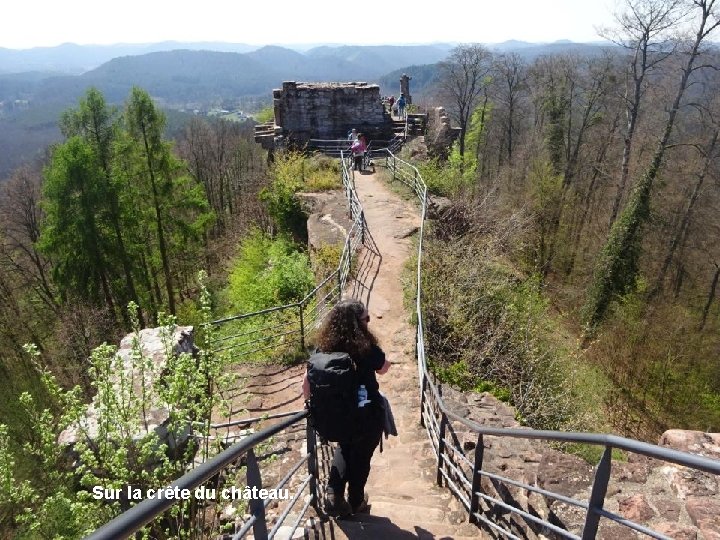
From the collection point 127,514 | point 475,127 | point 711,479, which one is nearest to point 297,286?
point 711,479

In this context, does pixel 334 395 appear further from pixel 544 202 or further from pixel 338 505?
pixel 544 202

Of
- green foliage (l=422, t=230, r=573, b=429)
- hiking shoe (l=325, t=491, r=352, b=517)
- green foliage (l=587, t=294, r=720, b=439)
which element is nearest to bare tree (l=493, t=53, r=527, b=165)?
green foliage (l=587, t=294, r=720, b=439)

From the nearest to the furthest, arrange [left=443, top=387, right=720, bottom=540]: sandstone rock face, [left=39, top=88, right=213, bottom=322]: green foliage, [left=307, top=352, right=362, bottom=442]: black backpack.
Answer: [left=443, top=387, right=720, bottom=540]: sandstone rock face < [left=307, top=352, right=362, bottom=442]: black backpack < [left=39, top=88, right=213, bottom=322]: green foliage

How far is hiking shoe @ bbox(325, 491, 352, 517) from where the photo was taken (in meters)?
4.21

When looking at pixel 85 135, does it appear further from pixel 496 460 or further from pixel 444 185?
pixel 496 460

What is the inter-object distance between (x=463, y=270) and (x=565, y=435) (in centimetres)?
751

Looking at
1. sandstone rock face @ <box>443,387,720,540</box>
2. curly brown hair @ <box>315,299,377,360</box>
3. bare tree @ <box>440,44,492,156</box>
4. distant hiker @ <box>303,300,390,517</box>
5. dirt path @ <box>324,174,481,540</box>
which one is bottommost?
dirt path @ <box>324,174,481,540</box>

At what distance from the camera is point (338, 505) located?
4215 mm

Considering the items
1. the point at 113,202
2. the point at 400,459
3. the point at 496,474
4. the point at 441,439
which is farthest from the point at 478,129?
the point at 496,474

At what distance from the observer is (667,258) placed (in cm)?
2348

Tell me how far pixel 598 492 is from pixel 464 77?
1370 inches

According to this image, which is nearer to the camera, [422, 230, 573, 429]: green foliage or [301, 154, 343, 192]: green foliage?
[422, 230, 573, 429]: green foliage

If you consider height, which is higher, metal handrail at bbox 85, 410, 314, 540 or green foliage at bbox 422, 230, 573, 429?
metal handrail at bbox 85, 410, 314, 540

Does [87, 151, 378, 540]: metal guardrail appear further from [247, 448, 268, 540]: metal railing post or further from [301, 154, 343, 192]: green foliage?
[301, 154, 343, 192]: green foliage
